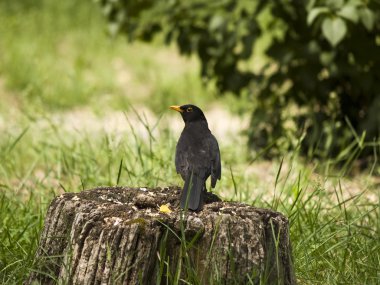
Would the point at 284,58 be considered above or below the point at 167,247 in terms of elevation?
above

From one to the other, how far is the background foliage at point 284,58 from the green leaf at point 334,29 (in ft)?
1.33

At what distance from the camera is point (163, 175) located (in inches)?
171

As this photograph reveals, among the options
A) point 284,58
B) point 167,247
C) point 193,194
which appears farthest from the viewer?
point 284,58

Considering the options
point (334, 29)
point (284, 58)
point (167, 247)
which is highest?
point (284, 58)

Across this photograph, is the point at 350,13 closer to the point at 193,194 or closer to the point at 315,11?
the point at 315,11

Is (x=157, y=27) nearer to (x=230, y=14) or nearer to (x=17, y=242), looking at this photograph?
(x=230, y=14)

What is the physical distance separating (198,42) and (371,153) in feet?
5.02

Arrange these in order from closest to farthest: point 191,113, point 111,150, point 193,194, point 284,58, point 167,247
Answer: point 167,247 → point 193,194 → point 191,113 → point 111,150 → point 284,58

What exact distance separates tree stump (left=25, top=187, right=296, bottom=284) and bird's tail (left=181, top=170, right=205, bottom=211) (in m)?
0.04

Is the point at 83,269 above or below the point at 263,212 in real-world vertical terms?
below

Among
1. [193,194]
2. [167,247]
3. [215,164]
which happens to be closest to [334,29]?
[215,164]

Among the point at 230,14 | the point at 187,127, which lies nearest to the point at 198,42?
the point at 230,14

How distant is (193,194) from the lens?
3.16 m

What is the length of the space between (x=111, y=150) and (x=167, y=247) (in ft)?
4.28
